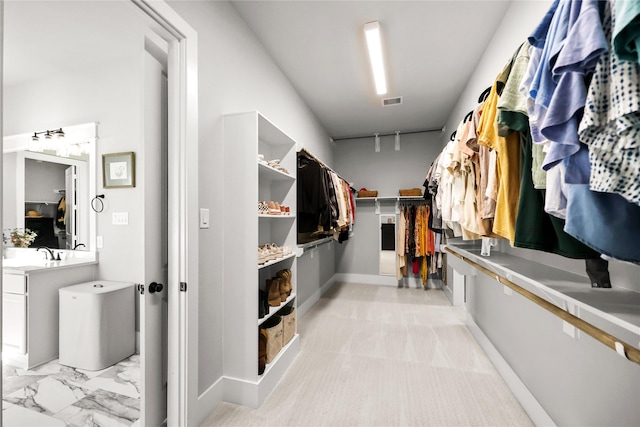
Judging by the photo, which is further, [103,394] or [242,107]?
[242,107]

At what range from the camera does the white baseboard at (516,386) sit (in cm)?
152

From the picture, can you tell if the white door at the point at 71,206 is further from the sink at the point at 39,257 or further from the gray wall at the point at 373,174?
the gray wall at the point at 373,174

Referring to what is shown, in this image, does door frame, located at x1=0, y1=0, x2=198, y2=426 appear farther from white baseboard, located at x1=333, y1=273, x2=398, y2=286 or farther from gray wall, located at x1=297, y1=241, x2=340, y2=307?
white baseboard, located at x1=333, y1=273, x2=398, y2=286

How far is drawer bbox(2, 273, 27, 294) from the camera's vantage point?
6.88 feet

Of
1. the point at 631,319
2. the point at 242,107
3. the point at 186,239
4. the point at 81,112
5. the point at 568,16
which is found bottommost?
the point at 631,319

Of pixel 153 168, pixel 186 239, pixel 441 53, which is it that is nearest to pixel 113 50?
pixel 153 168

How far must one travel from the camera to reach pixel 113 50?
2.36 m

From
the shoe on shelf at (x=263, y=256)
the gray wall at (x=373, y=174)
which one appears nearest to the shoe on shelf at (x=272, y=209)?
the shoe on shelf at (x=263, y=256)

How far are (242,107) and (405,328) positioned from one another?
9.08 ft

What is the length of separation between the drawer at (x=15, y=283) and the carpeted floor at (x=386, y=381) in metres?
1.87

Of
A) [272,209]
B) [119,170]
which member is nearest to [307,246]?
[272,209]

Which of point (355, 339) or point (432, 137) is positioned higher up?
point (432, 137)

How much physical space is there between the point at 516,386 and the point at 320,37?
3.07m

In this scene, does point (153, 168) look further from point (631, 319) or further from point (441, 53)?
point (441, 53)
